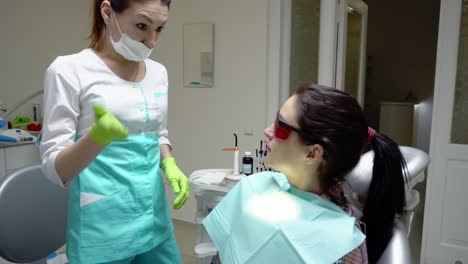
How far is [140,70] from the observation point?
1.10m

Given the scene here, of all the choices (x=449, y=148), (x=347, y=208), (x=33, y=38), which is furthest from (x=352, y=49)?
(x=33, y=38)

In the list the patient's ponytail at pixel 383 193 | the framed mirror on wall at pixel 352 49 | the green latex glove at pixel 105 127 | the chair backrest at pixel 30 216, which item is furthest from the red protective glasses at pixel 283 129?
the framed mirror on wall at pixel 352 49

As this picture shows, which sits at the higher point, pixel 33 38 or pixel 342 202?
pixel 33 38

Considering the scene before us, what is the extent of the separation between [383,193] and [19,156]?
8.56 ft

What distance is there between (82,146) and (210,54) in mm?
2199

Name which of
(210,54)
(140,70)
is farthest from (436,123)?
(140,70)

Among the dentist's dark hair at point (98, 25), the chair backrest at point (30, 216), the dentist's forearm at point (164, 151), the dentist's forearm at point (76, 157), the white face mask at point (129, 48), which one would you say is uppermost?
the dentist's dark hair at point (98, 25)

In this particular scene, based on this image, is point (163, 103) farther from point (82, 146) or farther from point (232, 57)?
point (232, 57)

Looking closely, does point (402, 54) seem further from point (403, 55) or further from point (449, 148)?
point (449, 148)

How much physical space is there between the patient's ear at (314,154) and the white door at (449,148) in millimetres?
1847

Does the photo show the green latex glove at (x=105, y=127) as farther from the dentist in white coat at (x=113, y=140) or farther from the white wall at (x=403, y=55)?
the white wall at (x=403, y=55)

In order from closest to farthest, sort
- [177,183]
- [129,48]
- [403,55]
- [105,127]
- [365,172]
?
[105,127], [365,172], [129,48], [177,183], [403,55]

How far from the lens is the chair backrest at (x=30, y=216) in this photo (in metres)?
1.03

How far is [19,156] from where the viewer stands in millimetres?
2615
